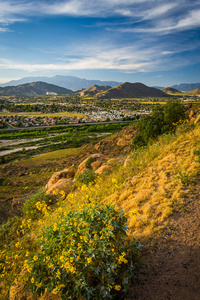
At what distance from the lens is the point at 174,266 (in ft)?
10.6

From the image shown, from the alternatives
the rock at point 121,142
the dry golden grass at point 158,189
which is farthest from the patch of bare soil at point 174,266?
the rock at point 121,142

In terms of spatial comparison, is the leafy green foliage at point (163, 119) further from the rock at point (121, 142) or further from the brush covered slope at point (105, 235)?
the brush covered slope at point (105, 235)

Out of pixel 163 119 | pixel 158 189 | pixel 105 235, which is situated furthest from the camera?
pixel 163 119

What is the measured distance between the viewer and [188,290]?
2857mm

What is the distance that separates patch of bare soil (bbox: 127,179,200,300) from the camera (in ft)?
9.49

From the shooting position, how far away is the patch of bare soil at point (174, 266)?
289cm

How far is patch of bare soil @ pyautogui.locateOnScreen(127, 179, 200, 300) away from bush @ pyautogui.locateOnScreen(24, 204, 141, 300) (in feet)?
0.92

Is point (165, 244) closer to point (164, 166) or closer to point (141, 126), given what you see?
point (164, 166)

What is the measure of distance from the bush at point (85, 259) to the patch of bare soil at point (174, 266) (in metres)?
0.28

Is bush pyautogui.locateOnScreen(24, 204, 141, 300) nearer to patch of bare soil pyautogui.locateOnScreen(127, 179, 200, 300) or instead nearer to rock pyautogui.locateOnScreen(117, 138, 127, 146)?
patch of bare soil pyautogui.locateOnScreen(127, 179, 200, 300)

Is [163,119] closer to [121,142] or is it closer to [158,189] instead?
[121,142]

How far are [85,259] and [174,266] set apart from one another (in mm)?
1781

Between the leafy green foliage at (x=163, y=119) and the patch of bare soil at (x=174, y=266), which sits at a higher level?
the leafy green foliage at (x=163, y=119)

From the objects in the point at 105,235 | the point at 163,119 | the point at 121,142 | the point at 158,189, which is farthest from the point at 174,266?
the point at 121,142
